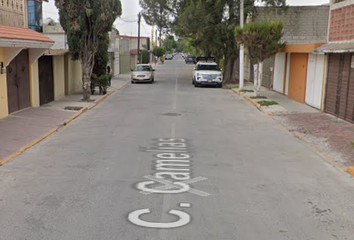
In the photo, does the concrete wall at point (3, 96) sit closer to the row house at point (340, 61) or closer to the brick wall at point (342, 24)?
the row house at point (340, 61)

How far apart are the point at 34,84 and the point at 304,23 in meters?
21.8

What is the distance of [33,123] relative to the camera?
44.0 feet

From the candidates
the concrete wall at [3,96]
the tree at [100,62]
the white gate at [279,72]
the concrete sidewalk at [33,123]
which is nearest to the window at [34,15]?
the concrete sidewalk at [33,123]

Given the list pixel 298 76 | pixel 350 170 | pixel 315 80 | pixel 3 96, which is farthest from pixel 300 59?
pixel 3 96

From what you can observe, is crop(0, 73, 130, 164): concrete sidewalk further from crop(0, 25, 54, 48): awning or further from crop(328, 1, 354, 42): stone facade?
crop(328, 1, 354, 42): stone facade

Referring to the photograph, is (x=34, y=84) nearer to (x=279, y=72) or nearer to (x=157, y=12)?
(x=279, y=72)

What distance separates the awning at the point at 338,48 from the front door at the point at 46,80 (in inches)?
480

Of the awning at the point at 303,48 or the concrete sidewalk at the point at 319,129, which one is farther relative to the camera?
the awning at the point at 303,48

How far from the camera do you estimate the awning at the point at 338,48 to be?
13.6 m

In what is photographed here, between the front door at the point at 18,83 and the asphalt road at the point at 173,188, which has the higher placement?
the front door at the point at 18,83

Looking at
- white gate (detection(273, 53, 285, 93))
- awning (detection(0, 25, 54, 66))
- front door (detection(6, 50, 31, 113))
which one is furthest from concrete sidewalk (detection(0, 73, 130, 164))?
white gate (detection(273, 53, 285, 93))

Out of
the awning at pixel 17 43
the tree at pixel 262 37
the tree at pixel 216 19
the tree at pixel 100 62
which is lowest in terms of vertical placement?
the tree at pixel 100 62

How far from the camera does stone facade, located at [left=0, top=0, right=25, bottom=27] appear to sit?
46.4 feet

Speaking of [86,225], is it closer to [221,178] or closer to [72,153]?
[221,178]
